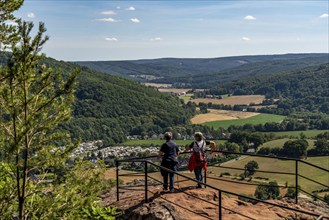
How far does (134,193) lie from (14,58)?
15.8 ft

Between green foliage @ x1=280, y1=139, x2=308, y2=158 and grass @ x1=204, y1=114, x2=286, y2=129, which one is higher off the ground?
green foliage @ x1=280, y1=139, x2=308, y2=158

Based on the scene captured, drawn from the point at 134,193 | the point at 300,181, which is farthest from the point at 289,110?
the point at 134,193

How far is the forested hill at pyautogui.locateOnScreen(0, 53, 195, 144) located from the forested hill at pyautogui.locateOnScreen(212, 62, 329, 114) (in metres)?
40.6

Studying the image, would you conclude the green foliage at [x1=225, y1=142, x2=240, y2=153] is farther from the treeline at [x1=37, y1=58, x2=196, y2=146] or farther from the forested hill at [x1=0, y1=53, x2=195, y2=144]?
the forested hill at [x1=0, y1=53, x2=195, y2=144]

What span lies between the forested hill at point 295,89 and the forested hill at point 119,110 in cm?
4062

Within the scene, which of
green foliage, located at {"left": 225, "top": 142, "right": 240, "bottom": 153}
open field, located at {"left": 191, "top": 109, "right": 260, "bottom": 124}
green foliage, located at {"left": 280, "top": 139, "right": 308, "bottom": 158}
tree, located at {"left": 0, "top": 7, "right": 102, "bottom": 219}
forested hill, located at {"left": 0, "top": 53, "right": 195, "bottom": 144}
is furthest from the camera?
open field, located at {"left": 191, "top": 109, "right": 260, "bottom": 124}

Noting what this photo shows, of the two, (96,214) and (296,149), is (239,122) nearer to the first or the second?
(296,149)

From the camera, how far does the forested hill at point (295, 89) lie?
451ft

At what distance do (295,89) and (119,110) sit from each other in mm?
87084

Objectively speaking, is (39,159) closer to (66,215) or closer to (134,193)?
(66,215)

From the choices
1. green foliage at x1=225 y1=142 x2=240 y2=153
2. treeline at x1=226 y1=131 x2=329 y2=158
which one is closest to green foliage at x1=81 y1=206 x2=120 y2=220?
treeline at x1=226 y1=131 x2=329 y2=158

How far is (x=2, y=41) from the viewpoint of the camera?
22.8ft

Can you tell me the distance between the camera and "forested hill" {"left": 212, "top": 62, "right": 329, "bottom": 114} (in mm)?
137500

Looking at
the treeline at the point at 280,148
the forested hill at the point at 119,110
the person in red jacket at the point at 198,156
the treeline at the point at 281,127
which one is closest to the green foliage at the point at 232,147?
the treeline at the point at 280,148
